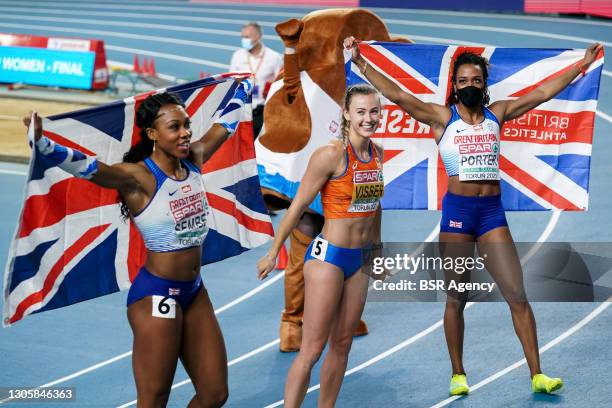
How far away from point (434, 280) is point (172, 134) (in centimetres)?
369

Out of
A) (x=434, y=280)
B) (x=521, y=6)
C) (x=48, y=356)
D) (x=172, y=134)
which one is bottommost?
(x=48, y=356)

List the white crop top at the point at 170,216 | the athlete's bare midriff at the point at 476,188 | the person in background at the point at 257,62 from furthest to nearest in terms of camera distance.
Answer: the person in background at the point at 257,62
the athlete's bare midriff at the point at 476,188
the white crop top at the point at 170,216

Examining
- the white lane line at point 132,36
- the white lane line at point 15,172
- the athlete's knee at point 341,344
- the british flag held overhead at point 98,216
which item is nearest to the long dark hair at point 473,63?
the british flag held overhead at point 98,216

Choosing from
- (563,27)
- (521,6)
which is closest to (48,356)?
(563,27)

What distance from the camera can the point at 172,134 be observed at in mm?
6520

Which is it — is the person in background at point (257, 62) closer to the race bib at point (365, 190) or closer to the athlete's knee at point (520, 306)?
the athlete's knee at point (520, 306)

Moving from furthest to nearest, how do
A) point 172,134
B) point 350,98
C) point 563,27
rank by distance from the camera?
point 563,27 → point 350,98 → point 172,134

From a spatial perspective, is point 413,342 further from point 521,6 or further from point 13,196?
point 521,6

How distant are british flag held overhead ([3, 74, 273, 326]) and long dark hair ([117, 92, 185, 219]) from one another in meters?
0.43

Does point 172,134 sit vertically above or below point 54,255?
above

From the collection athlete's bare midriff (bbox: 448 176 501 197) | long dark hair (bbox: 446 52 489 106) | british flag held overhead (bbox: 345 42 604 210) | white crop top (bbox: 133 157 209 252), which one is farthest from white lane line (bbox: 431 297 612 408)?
white crop top (bbox: 133 157 209 252)

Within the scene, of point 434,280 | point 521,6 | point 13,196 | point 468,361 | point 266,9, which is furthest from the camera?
point 266,9

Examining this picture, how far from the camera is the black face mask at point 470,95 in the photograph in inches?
302

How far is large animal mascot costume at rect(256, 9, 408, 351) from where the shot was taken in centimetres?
921
